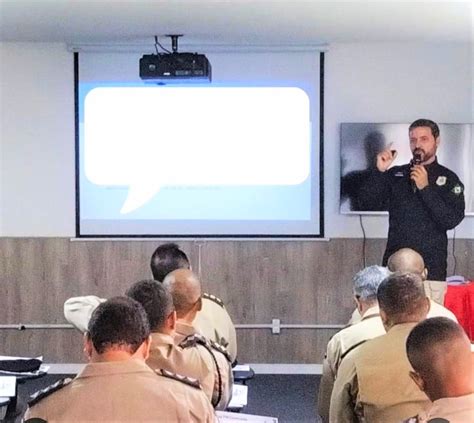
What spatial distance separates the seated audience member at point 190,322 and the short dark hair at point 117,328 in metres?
0.62

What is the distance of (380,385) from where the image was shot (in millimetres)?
2537

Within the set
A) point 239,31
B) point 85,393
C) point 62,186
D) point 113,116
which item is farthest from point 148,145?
point 85,393

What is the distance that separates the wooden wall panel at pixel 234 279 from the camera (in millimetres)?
6121

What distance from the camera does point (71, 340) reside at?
244 inches

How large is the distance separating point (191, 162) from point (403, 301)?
3659 mm

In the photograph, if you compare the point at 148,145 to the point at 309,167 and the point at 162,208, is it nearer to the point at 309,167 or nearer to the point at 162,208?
the point at 162,208

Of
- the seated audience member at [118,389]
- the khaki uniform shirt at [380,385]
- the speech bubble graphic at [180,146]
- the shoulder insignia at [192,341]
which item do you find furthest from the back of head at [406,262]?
the speech bubble graphic at [180,146]

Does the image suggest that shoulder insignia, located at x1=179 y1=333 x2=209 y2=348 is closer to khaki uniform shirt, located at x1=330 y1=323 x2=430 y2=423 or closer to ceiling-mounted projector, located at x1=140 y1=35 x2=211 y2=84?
khaki uniform shirt, located at x1=330 y1=323 x2=430 y2=423

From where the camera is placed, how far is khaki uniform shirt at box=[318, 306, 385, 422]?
10.1ft

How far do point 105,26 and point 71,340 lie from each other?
241 centimetres

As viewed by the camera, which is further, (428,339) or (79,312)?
(79,312)

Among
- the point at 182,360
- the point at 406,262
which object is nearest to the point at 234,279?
the point at 406,262

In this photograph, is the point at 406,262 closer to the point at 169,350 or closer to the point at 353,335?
the point at 353,335

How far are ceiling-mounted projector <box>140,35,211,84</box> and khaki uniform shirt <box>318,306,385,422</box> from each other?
110 inches
